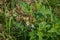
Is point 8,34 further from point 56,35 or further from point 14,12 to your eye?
point 56,35

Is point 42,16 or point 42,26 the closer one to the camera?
point 42,26

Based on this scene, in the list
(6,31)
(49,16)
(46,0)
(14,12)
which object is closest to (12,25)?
(6,31)

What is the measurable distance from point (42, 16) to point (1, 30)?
52cm

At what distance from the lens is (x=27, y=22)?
8.07 feet

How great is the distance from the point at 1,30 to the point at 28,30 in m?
0.33

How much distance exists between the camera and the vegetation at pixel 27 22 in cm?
222

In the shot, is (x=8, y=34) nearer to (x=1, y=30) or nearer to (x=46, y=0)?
(x=1, y=30)

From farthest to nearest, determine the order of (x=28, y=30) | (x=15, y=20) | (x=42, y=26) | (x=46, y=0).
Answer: (x=46, y=0) → (x=15, y=20) → (x=28, y=30) → (x=42, y=26)

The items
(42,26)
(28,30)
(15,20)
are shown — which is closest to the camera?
(42,26)

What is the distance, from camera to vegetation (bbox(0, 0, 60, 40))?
2.22 metres

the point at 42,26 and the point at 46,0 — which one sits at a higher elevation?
the point at 46,0

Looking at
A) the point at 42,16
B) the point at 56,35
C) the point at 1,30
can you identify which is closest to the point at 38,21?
the point at 42,16

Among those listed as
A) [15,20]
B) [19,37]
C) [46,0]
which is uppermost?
[46,0]

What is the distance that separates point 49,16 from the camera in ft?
8.13
